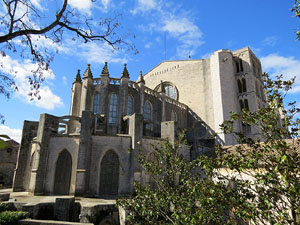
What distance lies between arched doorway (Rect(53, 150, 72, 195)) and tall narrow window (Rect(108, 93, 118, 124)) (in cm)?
606

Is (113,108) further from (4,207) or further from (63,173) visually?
(4,207)

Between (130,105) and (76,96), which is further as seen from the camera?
(130,105)

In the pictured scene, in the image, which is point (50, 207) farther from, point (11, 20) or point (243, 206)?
point (243, 206)

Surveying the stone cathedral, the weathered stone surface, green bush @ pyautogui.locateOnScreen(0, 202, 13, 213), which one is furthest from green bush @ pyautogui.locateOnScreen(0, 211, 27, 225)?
the stone cathedral

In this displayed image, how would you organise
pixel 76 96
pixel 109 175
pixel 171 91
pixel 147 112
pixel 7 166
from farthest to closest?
pixel 171 91, pixel 7 166, pixel 147 112, pixel 76 96, pixel 109 175

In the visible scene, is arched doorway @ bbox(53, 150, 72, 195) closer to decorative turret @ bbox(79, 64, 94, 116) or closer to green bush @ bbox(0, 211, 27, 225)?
decorative turret @ bbox(79, 64, 94, 116)

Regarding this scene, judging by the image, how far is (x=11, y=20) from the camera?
279 inches

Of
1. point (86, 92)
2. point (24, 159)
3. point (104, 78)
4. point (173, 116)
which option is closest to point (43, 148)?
point (24, 159)

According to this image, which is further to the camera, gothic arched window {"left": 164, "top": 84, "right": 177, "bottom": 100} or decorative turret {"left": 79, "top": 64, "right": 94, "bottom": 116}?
gothic arched window {"left": 164, "top": 84, "right": 177, "bottom": 100}

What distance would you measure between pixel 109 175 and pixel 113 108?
7668 mm

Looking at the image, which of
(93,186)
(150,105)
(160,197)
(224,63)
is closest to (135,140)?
(93,186)

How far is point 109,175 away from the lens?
54.7 feet

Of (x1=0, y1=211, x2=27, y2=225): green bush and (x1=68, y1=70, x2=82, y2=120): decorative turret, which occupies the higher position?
(x1=68, y1=70, x2=82, y2=120): decorative turret

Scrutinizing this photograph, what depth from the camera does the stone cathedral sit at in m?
16.2
